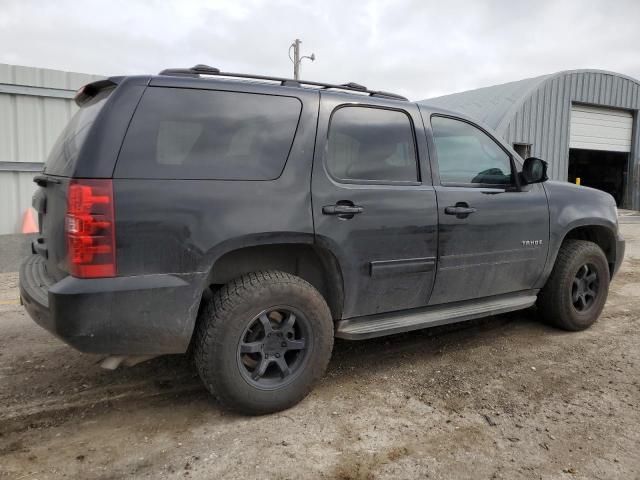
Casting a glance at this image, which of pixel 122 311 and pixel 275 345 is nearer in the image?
pixel 122 311

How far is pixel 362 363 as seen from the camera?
147 inches

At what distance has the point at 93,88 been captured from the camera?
2.93 meters

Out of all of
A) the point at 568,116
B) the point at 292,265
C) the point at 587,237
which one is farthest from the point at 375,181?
the point at 568,116

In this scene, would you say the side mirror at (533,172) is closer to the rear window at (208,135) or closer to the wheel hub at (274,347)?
the rear window at (208,135)

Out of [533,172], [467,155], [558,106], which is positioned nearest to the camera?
[467,155]

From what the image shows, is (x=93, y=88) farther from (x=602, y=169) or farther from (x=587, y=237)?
(x=602, y=169)

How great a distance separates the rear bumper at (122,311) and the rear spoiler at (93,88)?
109cm

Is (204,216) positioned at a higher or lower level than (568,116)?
lower

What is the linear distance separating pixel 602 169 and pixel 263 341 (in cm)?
2431

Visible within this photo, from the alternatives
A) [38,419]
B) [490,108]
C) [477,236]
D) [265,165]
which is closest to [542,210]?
[477,236]

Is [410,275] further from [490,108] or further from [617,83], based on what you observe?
[617,83]

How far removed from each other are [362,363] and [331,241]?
119 centimetres

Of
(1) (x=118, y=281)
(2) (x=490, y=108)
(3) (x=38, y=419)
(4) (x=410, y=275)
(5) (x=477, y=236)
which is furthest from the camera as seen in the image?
(2) (x=490, y=108)

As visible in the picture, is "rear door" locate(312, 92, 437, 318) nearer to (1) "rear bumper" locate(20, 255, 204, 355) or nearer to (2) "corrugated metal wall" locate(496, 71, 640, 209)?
(1) "rear bumper" locate(20, 255, 204, 355)
